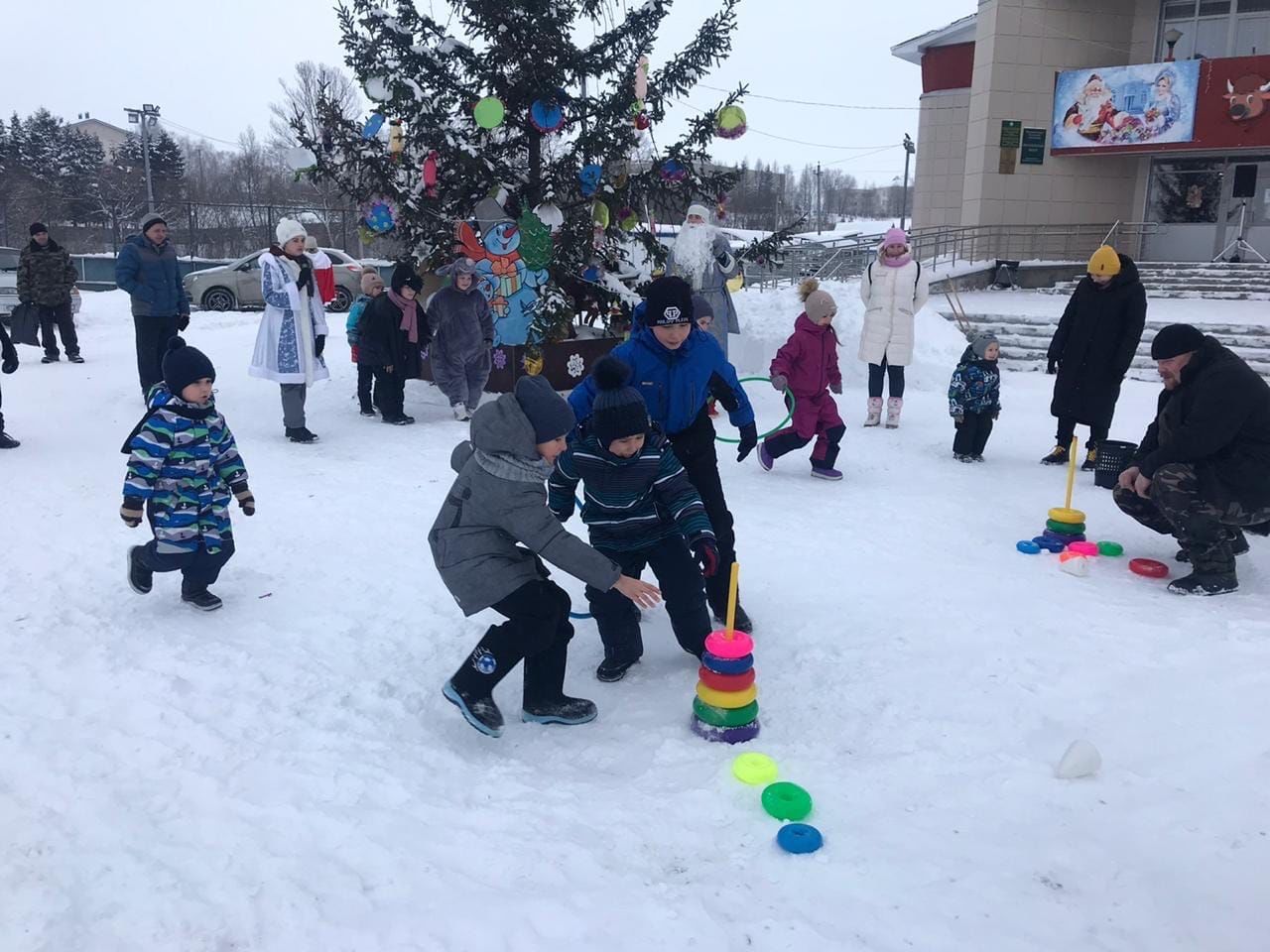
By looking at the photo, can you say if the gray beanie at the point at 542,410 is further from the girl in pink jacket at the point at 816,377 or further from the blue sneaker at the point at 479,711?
the girl in pink jacket at the point at 816,377

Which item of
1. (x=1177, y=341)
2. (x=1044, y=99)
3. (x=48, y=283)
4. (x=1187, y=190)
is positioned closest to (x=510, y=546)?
(x=1177, y=341)

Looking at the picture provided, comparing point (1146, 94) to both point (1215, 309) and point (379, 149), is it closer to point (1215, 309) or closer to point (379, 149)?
point (1215, 309)

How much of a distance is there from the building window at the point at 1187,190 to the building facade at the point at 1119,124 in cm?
2

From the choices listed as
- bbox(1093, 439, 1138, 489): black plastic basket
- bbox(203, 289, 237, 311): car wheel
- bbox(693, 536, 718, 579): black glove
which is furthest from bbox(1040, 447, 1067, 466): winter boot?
bbox(203, 289, 237, 311): car wheel

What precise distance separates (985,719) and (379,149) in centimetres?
788

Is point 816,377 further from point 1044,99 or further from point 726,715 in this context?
point 1044,99

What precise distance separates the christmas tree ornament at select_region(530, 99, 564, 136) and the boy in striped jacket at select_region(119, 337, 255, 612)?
201 inches

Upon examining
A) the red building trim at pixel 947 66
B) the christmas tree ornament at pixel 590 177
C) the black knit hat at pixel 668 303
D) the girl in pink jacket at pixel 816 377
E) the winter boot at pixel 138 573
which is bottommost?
the winter boot at pixel 138 573

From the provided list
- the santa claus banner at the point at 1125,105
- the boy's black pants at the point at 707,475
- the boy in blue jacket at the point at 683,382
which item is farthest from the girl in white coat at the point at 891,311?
the santa claus banner at the point at 1125,105

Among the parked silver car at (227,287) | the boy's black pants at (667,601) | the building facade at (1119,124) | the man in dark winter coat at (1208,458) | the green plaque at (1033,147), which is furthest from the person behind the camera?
the green plaque at (1033,147)

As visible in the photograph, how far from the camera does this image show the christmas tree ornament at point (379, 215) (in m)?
9.08

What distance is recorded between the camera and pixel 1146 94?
19.8m

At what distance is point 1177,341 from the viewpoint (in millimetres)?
4809

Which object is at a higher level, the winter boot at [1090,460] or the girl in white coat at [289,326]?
the girl in white coat at [289,326]
